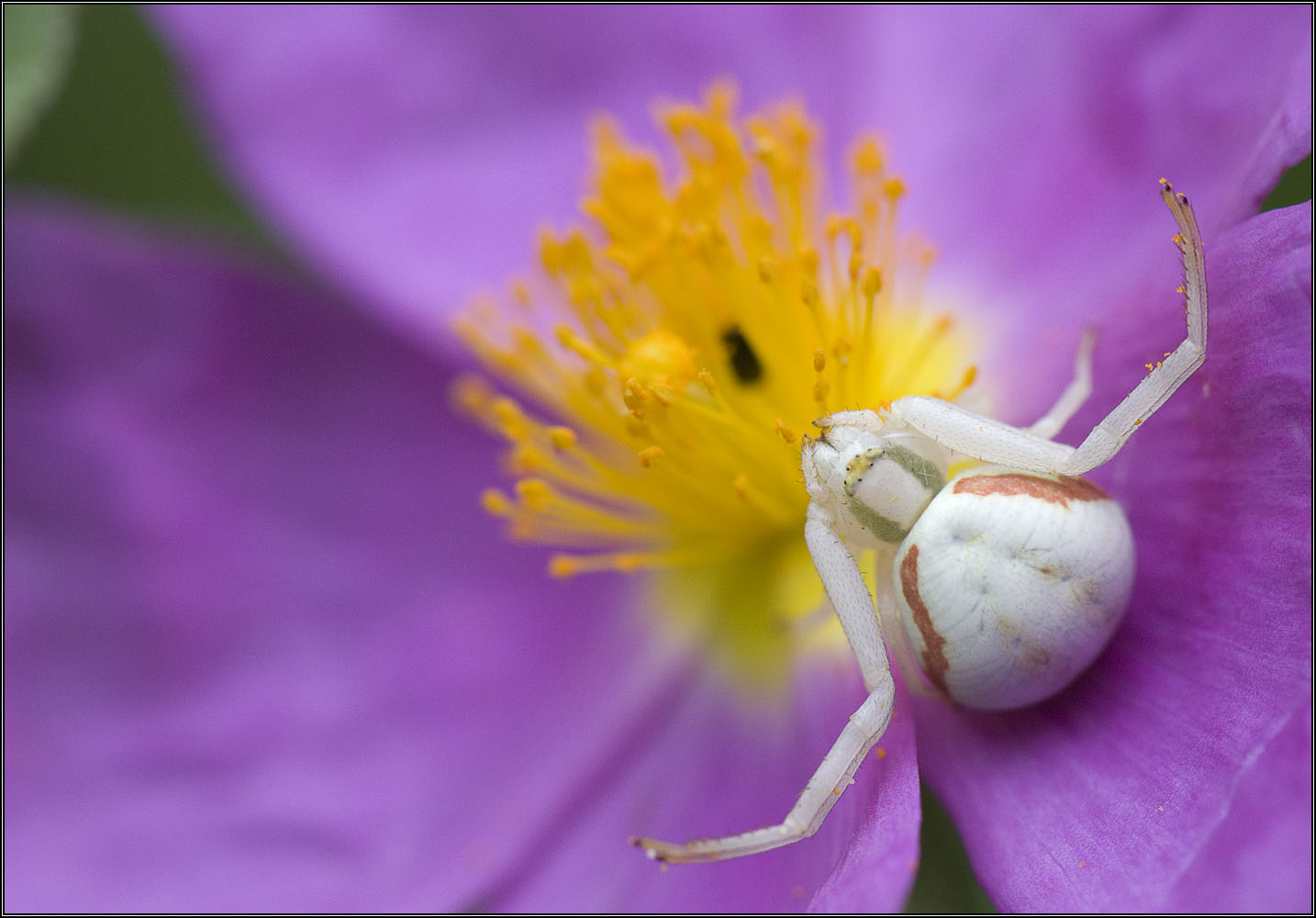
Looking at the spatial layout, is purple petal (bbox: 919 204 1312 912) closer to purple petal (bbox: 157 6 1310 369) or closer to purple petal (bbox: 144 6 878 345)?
purple petal (bbox: 157 6 1310 369)

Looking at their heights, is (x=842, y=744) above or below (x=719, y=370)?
below

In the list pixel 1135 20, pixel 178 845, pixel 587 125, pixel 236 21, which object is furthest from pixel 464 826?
pixel 1135 20

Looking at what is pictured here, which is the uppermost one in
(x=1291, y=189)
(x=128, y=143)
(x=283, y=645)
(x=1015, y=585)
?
(x=128, y=143)

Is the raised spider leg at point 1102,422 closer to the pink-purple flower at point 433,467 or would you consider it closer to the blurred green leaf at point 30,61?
the pink-purple flower at point 433,467

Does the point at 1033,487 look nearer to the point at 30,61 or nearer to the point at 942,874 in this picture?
the point at 942,874

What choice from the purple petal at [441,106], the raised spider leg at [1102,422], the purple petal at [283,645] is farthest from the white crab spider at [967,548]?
the purple petal at [441,106]

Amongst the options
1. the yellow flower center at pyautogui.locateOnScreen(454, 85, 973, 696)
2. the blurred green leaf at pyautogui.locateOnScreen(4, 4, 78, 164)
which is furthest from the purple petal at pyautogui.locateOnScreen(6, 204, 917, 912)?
the blurred green leaf at pyautogui.locateOnScreen(4, 4, 78, 164)

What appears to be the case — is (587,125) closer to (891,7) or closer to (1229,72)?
(891,7)

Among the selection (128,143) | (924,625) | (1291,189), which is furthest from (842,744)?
(128,143)

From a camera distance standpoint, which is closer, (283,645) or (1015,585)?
(1015,585)
